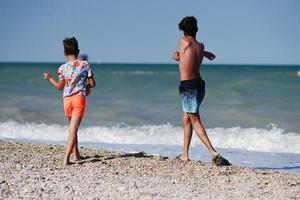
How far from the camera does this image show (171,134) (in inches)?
466

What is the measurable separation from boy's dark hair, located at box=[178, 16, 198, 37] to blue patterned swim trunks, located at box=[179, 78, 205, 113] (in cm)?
59

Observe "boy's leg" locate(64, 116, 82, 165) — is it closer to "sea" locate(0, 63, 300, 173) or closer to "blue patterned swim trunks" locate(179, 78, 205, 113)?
"blue patterned swim trunks" locate(179, 78, 205, 113)

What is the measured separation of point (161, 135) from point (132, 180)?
5.91m

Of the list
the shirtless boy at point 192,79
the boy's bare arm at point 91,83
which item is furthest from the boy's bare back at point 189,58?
the boy's bare arm at point 91,83

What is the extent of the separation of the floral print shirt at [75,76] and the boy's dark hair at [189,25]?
126 centimetres

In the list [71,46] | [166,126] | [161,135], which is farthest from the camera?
[166,126]

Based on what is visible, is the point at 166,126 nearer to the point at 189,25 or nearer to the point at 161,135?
the point at 161,135

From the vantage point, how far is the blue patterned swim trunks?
6.82 m

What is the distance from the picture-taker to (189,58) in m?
6.86

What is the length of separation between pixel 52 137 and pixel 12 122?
2.65 metres

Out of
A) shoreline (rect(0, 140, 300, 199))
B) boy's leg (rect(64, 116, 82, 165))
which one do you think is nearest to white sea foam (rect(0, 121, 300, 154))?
shoreline (rect(0, 140, 300, 199))

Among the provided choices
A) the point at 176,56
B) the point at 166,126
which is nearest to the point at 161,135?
the point at 166,126

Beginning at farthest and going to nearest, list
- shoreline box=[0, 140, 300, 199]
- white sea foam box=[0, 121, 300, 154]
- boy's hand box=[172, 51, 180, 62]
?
white sea foam box=[0, 121, 300, 154]
boy's hand box=[172, 51, 180, 62]
shoreline box=[0, 140, 300, 199]

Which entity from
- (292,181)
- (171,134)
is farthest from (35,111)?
(292,181)
